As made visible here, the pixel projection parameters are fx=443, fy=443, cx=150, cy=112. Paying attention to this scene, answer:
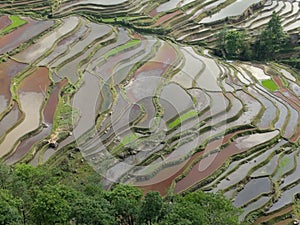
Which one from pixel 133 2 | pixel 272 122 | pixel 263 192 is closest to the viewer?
pixel 263 192

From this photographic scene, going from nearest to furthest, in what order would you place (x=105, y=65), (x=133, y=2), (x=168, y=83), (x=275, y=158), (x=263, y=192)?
(x=263, y=192), (x=275, y=158), (x=168, y=83), (x=105, y=65), (x=133, y=2)

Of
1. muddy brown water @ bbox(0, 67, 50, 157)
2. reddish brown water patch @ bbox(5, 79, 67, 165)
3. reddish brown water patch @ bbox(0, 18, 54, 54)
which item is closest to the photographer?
reddish brown water patch @ bbox(5, 79, 67, 165)

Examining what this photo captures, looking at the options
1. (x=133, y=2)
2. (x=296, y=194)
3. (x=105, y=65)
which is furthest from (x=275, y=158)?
(x=133, y=2)

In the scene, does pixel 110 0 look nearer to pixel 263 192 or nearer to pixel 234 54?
pixel 234 54

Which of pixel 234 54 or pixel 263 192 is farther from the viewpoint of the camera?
pixel 234 54

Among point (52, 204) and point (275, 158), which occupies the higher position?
point (52, 204)

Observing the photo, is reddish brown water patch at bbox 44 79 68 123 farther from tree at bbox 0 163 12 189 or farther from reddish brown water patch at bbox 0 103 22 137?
tree at bbox 0 163 12 189

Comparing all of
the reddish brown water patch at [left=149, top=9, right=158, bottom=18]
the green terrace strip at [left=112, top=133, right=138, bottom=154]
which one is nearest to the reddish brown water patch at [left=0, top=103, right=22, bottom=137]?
the green terrace strip at [left=112, top=133, right=138, bottom=154]
